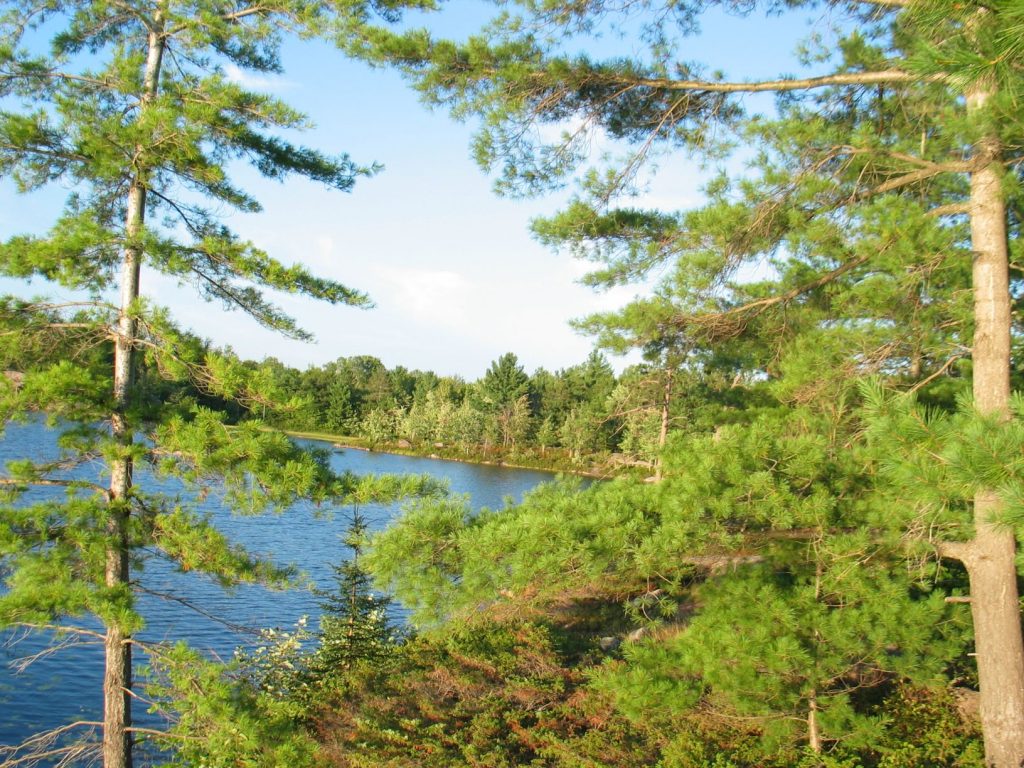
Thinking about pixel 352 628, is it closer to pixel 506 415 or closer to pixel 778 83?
pixel 778 83

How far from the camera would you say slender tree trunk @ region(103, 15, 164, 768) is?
4.91m

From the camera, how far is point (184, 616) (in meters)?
11.8

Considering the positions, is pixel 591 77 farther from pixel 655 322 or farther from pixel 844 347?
pixel 844 347

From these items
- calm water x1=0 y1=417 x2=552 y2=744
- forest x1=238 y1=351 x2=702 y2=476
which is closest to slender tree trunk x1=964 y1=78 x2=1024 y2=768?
calm water x1=0 y1=417 x2=552 y2=744

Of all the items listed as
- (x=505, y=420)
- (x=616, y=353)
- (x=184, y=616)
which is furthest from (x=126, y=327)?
(x=505, y=420)

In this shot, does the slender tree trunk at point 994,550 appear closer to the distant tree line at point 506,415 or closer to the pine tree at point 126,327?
the pine tree at point 126,327

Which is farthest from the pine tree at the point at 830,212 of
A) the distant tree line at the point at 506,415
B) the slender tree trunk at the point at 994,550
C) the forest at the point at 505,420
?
the distant tree line at the point at 506,415

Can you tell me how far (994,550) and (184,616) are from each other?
1126cm

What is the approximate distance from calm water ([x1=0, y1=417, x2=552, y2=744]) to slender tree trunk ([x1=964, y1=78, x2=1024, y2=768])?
10.2 feet

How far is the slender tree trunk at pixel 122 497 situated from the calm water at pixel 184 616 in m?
0.60

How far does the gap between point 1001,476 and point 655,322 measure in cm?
347

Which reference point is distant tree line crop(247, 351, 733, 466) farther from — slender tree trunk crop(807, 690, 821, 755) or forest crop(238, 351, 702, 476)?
slender tree trunk crop(807, 690, 821, 755)

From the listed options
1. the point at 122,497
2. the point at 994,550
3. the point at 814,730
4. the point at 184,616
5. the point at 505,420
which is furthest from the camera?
the point at 505,420

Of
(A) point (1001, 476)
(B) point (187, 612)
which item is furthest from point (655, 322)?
(B) point (187, 612)
